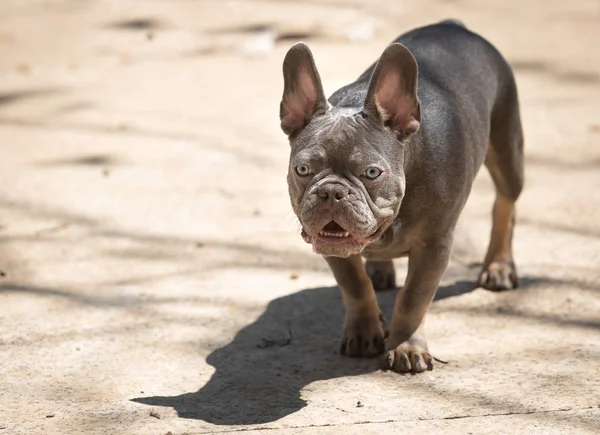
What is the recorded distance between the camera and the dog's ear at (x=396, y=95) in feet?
16.7

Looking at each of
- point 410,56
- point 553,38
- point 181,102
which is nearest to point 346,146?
point 410,56

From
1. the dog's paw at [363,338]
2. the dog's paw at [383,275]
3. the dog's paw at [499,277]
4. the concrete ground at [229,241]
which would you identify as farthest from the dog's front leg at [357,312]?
the dog's paw at [499,277]

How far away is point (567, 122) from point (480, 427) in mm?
5637

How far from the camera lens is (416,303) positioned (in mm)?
5535

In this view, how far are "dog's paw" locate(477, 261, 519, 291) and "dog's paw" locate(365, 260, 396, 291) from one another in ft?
1.98

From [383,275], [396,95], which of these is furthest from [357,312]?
[396,95]

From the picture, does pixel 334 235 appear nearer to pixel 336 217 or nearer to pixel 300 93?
pixel 336 217

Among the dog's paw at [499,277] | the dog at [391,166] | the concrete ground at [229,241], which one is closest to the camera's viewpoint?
the dog at [391,166]

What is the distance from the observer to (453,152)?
218 inches

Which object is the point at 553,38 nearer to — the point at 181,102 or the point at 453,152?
the point at 181,102

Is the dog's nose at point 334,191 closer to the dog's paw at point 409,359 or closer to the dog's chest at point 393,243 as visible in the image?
the dog's chest at point 393,243

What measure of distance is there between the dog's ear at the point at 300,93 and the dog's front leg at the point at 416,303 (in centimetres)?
97

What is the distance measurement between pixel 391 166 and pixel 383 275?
1829 mm

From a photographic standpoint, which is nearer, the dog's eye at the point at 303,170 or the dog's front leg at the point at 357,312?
the dog's eye at the point at 303,170
